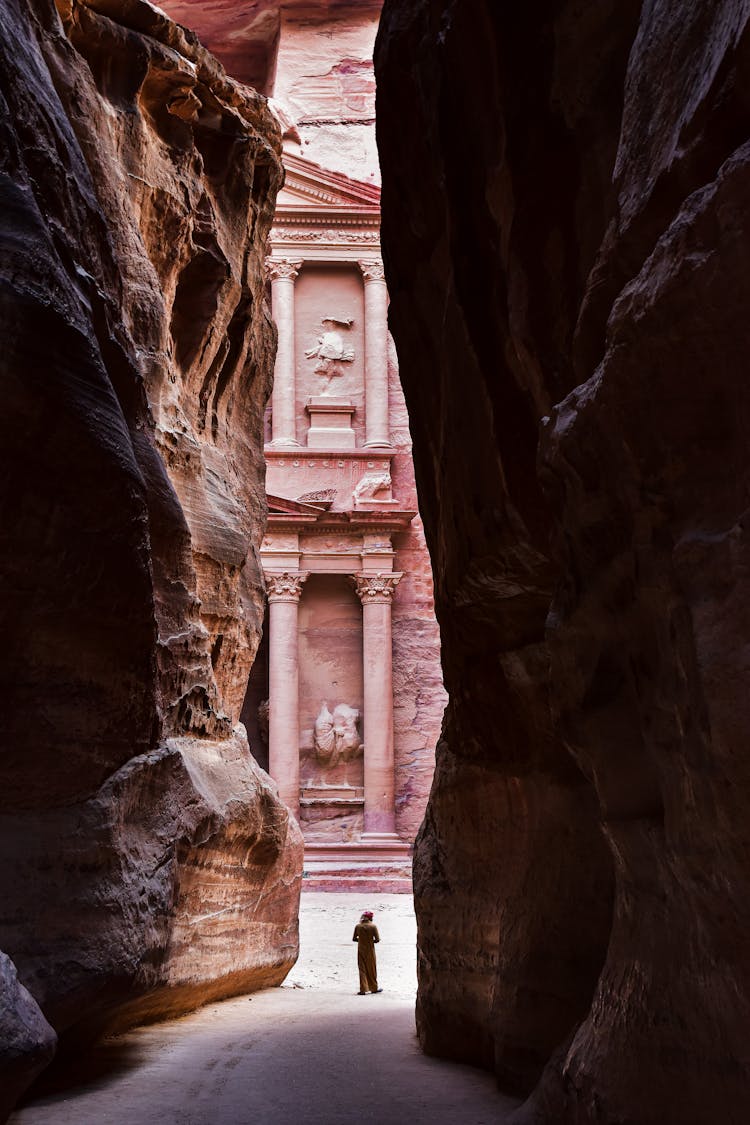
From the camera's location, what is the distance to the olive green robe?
36.8ft

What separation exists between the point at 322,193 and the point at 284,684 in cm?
1079

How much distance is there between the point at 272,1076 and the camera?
22.2ft

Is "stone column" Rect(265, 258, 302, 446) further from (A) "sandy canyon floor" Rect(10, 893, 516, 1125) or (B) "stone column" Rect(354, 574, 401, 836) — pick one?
(A) "sandy canyon floor" Rect(10, 893, 516, 1125)

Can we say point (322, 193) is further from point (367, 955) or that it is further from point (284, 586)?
point (367, 955)

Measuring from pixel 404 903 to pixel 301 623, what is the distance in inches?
278

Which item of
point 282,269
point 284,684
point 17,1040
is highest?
point 282,269

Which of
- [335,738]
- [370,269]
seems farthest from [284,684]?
[370,269]

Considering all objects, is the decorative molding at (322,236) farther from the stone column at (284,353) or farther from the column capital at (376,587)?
the column capital at (376,587)

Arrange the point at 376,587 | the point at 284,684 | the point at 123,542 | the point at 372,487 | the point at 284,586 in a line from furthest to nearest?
the point at 372,487 → the point at 376,587 → the point at 284,586 → the point at 284,684 → the point at 123,542

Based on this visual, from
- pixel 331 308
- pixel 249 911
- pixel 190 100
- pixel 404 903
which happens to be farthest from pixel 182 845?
pixel 331 308

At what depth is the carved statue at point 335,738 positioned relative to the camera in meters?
23.3

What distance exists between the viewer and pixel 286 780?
74.7 ft

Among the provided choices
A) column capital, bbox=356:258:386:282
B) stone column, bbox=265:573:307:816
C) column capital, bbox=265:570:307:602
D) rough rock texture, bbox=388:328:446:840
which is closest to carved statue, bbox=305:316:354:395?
column capital, bbox=356:258:386:282

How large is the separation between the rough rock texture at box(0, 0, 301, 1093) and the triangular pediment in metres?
13.8
